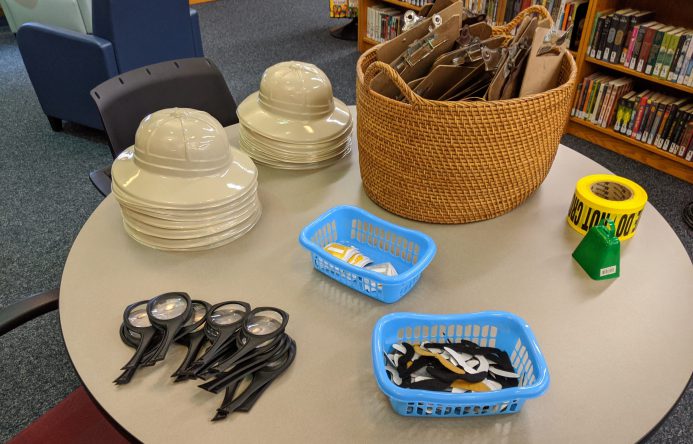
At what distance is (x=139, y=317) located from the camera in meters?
0.92

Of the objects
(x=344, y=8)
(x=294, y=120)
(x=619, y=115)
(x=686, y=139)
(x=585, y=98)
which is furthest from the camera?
(x=344, y=8)

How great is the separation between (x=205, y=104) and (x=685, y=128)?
228cm

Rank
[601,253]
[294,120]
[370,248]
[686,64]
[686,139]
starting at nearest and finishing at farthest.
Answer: [601,253], [370,248], [294,120], [686,64], [686,139]

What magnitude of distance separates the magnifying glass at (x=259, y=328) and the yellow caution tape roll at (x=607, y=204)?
654 millimetres

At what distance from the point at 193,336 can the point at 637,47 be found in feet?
8.81

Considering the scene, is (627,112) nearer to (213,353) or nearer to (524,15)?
(524,15)

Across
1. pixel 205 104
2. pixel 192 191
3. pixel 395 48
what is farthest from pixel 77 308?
pixel 205 104

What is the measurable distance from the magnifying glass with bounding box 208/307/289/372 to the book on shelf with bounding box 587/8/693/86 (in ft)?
8.21

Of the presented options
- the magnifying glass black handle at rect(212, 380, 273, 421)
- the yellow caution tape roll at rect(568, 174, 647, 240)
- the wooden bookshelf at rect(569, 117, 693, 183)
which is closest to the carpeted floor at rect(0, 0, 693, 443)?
the wooden bookshelf at rect(569, 117, 693, 183)

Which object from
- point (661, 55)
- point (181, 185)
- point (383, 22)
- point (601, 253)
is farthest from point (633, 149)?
point (181, 185)

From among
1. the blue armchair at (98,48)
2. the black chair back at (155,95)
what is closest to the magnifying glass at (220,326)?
the black chair back at (155,95)

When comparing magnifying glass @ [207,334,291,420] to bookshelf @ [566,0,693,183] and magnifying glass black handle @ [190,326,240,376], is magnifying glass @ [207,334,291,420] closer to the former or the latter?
magnifying glass black handle @ [190,326,240,376]

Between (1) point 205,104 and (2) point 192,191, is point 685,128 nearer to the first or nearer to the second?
(1) point 205,104

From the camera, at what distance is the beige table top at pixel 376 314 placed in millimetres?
777
